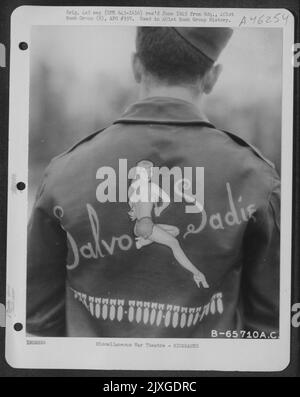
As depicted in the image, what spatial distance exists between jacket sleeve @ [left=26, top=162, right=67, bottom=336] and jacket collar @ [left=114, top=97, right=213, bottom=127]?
0.62 feet

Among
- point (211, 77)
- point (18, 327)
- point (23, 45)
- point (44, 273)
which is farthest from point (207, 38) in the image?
point (18, 327)

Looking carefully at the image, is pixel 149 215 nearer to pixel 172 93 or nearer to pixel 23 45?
pixel 172 93

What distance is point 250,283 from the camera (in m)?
0.94

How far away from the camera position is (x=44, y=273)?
0.94m

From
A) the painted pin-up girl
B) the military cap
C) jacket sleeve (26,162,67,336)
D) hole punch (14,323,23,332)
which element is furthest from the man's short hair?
hole punch (14,323,23,332)

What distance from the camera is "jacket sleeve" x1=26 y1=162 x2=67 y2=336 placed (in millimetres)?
939

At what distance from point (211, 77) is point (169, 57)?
0.08 m

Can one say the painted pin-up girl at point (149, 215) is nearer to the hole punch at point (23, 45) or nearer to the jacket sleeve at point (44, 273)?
the jacket sleeve at point (44, 273)

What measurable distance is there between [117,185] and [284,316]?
0.36 metres

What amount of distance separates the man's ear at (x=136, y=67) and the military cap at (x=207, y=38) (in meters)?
0.08

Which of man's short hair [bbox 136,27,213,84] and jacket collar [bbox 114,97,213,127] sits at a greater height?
man's short hair [bbox 136,27,213,84]

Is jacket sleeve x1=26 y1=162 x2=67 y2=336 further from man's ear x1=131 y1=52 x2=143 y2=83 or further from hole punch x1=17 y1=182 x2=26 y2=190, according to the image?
man's ear x1=131 y1=52 x2=143 y2=83

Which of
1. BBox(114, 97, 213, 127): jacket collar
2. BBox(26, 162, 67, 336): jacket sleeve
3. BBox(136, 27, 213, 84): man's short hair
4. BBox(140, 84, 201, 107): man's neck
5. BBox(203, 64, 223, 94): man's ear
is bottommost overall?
BBox(26, 162, 67, 336): jacket sleeve

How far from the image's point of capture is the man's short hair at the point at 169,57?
3.06 ft
